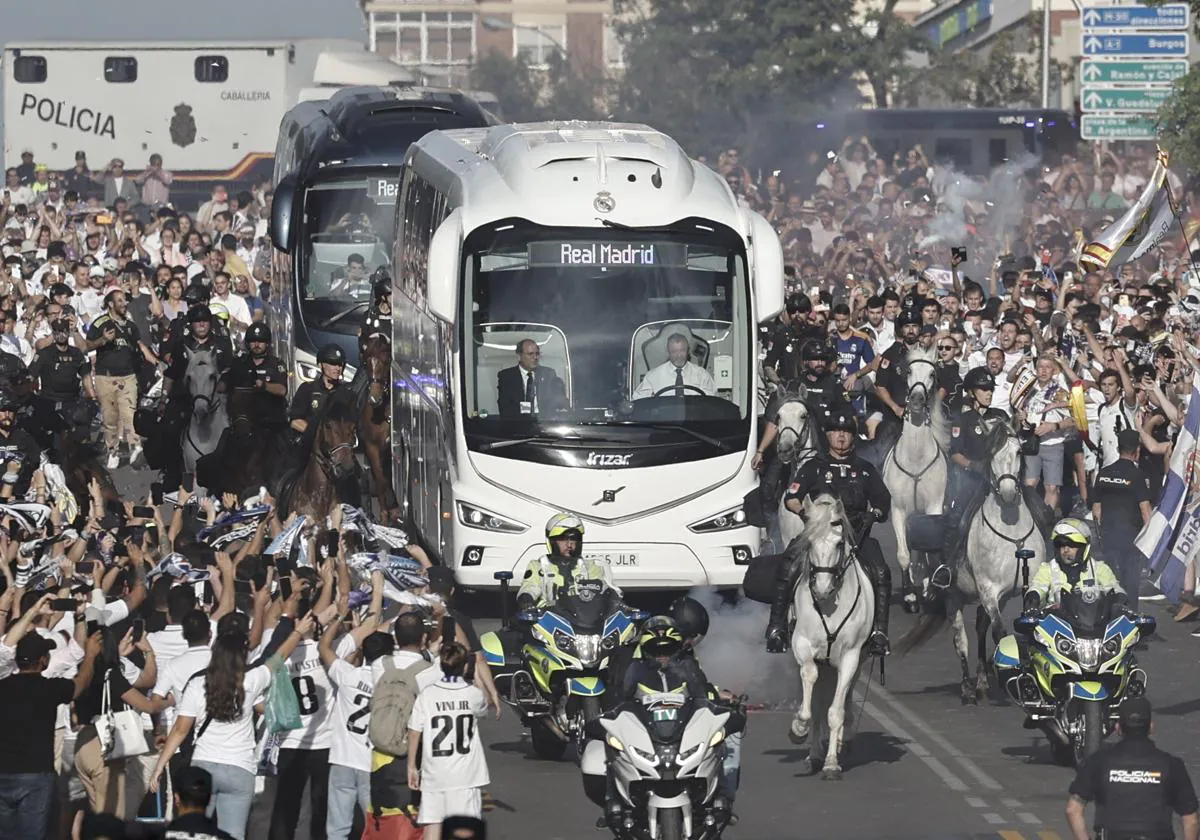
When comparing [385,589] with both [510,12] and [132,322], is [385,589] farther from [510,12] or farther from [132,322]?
[510,12]

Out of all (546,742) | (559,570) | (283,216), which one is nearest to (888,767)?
(546,742)

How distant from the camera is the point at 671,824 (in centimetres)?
1292

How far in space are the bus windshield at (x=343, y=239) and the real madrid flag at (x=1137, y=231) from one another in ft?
24.2

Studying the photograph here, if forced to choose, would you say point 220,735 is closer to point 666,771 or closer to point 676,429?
point 666,771

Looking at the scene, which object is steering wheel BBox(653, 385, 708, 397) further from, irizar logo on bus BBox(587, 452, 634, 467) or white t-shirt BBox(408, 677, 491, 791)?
white t-shirt BBox(408, 677, 491, 791)

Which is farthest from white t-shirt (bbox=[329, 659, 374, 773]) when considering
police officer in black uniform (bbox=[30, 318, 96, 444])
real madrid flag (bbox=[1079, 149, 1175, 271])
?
real madrid flag (bbox=[1079, 149, 1175, 271])

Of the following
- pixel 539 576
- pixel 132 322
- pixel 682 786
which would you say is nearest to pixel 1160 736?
pixel 539 576

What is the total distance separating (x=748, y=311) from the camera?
2044 cm

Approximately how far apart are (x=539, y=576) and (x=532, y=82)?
7574 centimetres

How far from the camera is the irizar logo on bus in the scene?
66.5 ft

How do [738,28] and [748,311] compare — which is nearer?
[748,311]

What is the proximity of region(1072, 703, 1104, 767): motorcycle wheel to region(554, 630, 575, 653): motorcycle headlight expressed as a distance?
2.98 metres

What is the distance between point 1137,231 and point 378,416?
9012 millimetres

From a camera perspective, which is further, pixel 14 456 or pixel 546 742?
pixel 14 456
